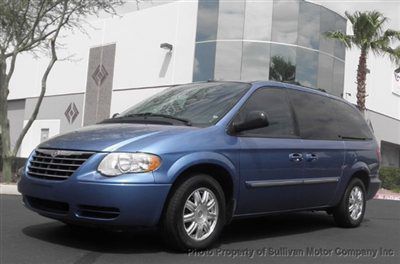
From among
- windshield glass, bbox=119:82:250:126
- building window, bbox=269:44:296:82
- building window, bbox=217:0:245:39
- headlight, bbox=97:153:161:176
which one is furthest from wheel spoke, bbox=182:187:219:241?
building window, bbox=217:0:245:39

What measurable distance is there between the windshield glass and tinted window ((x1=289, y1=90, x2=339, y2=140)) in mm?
898

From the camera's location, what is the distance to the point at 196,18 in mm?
27797

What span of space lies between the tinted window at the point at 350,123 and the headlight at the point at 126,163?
3443 mm

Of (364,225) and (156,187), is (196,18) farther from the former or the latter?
(156,187)

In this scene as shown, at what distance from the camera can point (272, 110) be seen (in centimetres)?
663

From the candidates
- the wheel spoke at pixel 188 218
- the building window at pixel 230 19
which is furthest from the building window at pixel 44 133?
the wheel spoke at pixel 188 218

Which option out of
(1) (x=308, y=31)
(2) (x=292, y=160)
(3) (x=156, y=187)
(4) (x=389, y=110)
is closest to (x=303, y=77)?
(1) (x=308, y=31)

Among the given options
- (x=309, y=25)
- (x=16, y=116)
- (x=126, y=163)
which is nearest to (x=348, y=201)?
(x=126, y=163)

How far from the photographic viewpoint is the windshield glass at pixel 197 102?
605cm

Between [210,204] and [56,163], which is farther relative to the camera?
[210,204]

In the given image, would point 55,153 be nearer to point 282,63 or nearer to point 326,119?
point 326,119

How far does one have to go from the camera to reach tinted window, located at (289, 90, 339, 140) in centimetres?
702

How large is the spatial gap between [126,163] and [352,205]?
156 inches

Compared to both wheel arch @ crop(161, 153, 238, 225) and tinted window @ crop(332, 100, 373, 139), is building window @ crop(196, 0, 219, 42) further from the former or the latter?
wheel arch @ crop(161, 153, 238, 225)
